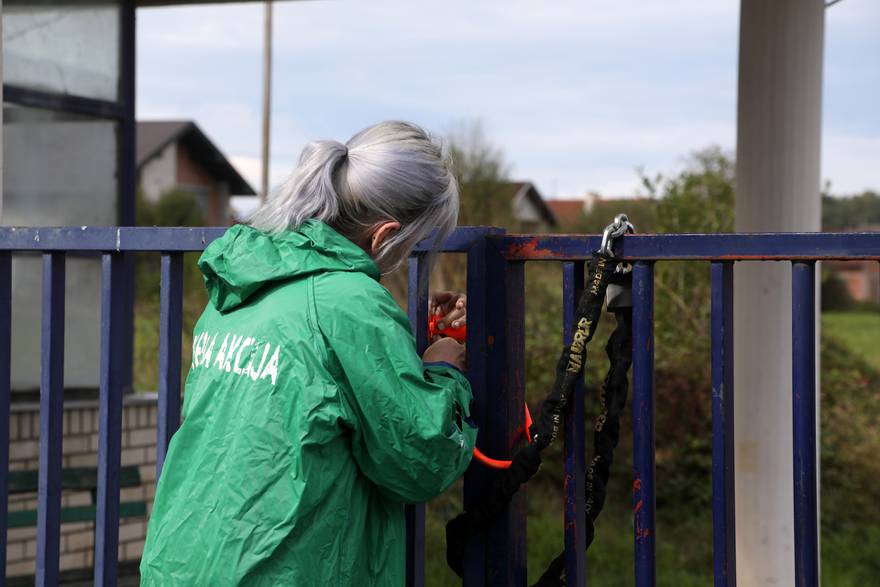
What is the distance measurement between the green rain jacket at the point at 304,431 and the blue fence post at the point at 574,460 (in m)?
0.27

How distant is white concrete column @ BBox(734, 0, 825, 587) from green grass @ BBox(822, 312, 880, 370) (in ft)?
18.7

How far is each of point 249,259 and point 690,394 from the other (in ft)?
21.8

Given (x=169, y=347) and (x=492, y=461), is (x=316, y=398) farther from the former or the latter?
(x=169, y=347)

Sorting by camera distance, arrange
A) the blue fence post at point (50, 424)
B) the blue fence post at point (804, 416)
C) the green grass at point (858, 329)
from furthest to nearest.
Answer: the green grass at point (858, 329)
the blue fence post at point (50, 424)
the blue fence post at point (804, 416)

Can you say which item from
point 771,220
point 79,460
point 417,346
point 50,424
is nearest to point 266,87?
point 79,460

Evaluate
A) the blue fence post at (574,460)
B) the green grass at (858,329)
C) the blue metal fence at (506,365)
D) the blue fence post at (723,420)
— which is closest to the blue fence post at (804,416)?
the blue metal fence at (506,365)

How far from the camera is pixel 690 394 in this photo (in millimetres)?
8172

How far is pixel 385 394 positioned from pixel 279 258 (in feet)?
1.00

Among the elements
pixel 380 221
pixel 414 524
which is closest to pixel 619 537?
pixel 414 524

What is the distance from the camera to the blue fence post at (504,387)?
2.19 meters

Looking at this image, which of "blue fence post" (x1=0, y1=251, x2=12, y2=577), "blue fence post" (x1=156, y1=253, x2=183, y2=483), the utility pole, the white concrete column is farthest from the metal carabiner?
the utility pole

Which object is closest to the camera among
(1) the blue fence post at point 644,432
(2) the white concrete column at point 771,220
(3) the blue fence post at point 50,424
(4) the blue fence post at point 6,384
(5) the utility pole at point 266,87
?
(1) the blue fence post at point 644,432

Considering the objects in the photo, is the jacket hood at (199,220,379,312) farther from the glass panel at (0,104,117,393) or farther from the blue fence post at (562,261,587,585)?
the glass panel at (0,104,117,393)

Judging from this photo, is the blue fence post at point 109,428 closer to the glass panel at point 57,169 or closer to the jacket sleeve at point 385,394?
the jacket sleeve at point 385,394
